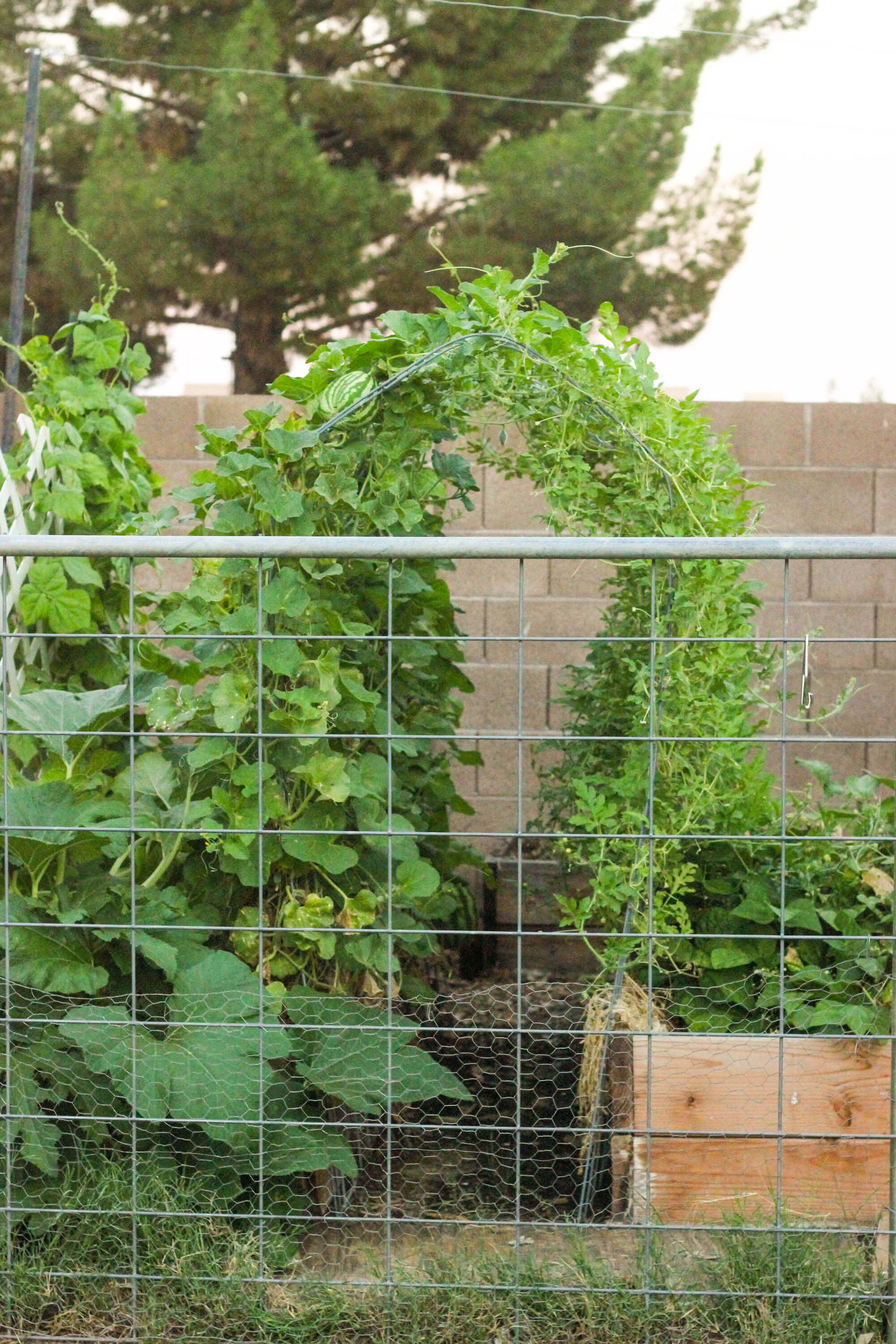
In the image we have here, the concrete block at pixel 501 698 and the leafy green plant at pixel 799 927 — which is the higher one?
the concrete block at pixel 501 698

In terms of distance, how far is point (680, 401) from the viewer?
6.23 feet

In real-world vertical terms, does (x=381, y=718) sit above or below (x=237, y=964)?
above

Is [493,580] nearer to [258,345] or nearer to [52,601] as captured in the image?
[52,601]

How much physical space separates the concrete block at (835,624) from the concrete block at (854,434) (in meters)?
0.38

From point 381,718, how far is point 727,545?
690mm

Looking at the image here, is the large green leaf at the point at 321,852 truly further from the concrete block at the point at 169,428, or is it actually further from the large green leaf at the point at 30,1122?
the concrete block at the point at 169,428

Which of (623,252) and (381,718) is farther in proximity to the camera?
(623,252)

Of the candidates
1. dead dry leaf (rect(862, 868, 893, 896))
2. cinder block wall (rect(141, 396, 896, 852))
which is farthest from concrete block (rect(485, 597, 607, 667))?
dead dry leaf (rect(862, 868, 893, 896))

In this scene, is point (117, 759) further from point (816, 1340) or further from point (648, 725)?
point (816, 1340)

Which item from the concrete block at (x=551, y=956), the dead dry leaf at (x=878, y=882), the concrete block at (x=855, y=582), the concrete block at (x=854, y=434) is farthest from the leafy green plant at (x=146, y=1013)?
the concrete block at (x=854, y=434)

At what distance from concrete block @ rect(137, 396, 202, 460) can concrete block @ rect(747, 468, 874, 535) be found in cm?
152

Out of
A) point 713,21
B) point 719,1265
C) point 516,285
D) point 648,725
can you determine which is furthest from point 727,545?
point 713,21

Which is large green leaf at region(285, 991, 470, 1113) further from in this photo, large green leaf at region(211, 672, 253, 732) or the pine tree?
the pine tree

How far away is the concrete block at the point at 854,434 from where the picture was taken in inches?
128
